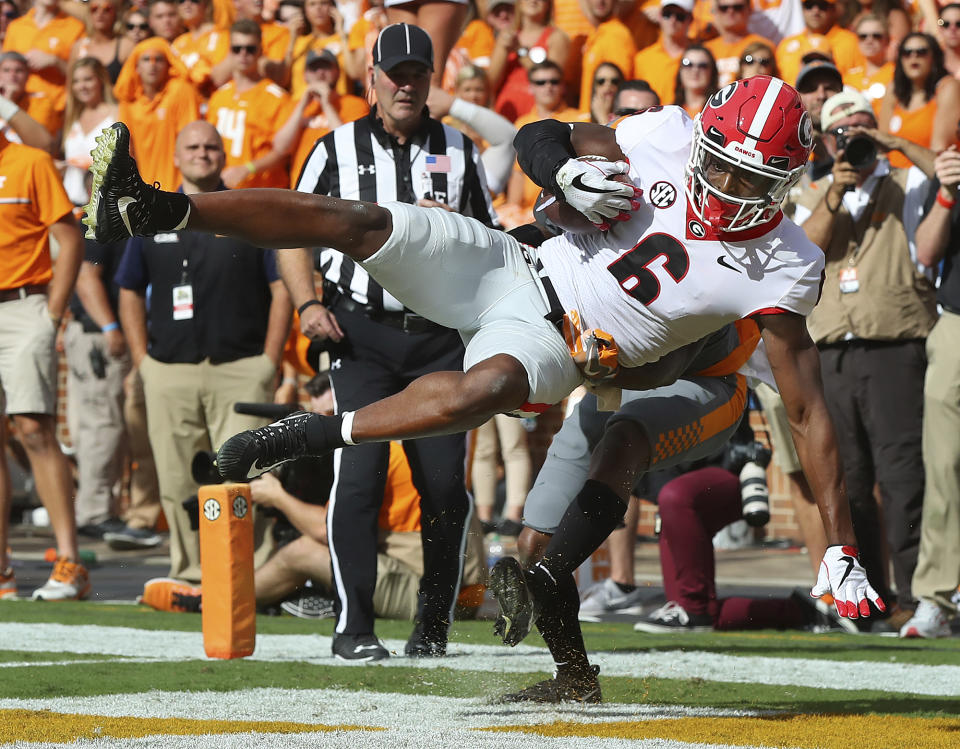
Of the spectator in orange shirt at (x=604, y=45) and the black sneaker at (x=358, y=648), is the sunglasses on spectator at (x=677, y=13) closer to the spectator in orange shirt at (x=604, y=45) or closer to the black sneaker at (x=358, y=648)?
the spectator in orange shirt at (x=604, y=45)

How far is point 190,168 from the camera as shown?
23.9 feet

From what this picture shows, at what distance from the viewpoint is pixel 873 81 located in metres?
9.08

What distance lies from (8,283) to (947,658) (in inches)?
190

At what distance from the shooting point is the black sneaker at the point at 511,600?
4.00 m

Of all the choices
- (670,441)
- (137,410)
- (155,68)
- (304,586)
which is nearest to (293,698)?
(670,441)

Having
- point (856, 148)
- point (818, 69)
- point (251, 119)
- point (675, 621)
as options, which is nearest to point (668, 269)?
point (856, 148)

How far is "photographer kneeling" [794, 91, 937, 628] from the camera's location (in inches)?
263

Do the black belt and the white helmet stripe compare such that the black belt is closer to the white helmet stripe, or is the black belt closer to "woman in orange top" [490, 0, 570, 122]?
the white helmet stripe

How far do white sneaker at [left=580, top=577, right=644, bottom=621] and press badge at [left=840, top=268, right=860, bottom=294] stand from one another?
6.09ft

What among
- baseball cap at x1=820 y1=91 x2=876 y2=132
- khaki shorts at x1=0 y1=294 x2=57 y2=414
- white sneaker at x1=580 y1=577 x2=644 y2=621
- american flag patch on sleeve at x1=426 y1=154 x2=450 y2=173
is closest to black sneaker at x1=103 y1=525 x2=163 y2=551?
khaki shorts at x1=0 y1=294 x2=57 y2=414

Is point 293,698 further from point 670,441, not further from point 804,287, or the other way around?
point 804,287

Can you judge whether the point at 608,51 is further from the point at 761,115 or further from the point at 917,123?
the point at 761,115

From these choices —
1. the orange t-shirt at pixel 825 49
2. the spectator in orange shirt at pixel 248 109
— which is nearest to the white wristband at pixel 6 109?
the spectator in orange shirt at pixel 248 109

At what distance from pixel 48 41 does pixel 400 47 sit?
26.8 ft
